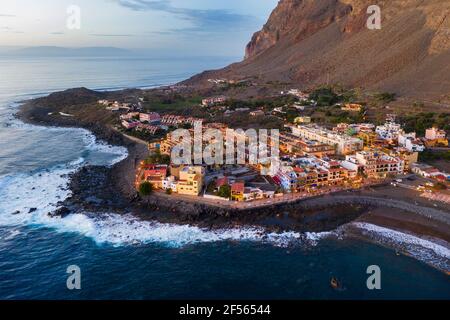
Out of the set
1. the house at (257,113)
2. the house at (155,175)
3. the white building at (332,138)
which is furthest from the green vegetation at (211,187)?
the house at (257,113)

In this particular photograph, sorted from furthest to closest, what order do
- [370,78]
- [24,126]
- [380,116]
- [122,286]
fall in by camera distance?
1. [370,78]
2. [24,126]
3. [380,116]
4. [122,286]

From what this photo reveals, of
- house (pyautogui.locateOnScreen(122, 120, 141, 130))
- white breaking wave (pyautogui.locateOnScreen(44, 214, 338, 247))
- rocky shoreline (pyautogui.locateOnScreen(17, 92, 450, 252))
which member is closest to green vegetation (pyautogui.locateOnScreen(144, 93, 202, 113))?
house (pyautogui.locateOnScreen(122, 120, 141, 130))

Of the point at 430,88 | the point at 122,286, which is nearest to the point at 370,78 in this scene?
the point at 430,88

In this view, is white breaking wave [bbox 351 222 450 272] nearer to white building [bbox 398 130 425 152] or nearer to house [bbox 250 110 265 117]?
white building [bbox 398 130 425 152]

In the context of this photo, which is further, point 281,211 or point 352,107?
point 352,107

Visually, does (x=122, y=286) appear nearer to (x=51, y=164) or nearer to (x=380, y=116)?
(x=51, y=164)

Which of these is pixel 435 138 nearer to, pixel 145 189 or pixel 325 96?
pixel 325 96

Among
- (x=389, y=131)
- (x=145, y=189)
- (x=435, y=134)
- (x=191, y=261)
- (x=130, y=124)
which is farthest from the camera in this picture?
(x=130, y=124)

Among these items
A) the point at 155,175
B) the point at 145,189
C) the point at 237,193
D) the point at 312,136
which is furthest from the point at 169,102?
the point at 237,193
